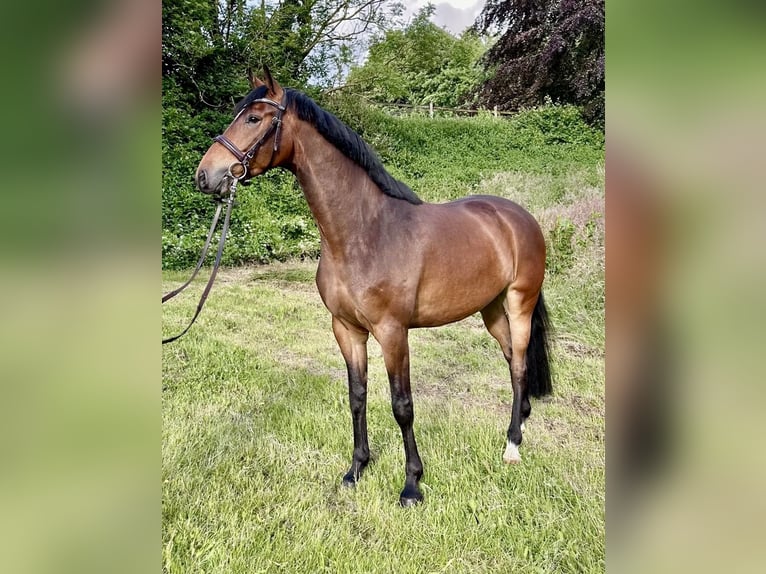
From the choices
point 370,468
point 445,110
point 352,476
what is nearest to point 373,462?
point 370,468

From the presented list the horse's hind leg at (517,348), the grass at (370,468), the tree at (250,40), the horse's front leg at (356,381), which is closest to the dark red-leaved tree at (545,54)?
the tree at (250,40)

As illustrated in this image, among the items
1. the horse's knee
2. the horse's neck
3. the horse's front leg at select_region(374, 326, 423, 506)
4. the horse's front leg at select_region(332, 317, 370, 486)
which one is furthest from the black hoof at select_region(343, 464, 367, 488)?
the horse's neck

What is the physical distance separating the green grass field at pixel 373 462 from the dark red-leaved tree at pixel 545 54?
6081 millimetres

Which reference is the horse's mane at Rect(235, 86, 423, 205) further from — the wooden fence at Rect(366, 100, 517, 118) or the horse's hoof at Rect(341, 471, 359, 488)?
the wooden fence at Rect(366, 100, 517, 118)

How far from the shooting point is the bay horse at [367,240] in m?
2.13

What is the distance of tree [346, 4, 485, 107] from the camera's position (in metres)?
9.41

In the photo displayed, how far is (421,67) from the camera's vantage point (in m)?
10.6

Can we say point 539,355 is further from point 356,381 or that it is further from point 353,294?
point 353,294

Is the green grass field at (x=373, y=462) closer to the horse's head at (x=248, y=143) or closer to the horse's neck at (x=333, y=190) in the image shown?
the horse's neck at (x=333, y=190)

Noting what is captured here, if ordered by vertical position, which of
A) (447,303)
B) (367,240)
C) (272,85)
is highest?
(272,85)

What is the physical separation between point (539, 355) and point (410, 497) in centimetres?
159

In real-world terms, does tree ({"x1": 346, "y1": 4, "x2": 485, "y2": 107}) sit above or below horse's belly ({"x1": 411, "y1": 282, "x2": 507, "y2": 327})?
above
